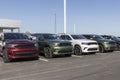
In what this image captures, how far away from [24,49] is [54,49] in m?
2.57

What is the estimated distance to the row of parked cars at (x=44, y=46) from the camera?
1424 cm

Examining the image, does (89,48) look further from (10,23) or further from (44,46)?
(10,23)

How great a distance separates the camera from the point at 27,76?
9.84 metres

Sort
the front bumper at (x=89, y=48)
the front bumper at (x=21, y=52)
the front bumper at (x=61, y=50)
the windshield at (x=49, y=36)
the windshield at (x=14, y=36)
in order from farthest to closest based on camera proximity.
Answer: the front bumper at (x=89, y=48), the windshield at (x=49, y=36), the front bumper at (x=61, y=50), the windshield at (x=14, y=36), the front bumper at (x=21, y=52)

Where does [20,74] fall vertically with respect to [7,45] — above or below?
below

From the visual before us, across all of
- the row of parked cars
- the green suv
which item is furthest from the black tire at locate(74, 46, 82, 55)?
the green suv

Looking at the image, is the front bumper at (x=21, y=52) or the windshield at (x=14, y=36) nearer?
the front bumper at (x=21, y=52)

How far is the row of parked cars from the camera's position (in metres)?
14.2

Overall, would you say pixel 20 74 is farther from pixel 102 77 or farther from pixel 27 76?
pixel 102 77

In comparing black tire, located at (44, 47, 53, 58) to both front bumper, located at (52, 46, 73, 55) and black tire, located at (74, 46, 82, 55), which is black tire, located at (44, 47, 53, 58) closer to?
front bumper, located at (52, 46, 73, 55)

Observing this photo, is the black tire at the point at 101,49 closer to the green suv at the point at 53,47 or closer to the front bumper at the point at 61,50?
the green suv at the point at 53,47

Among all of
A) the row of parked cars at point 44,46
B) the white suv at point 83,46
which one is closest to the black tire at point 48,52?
the row of parked cars at point 44,46

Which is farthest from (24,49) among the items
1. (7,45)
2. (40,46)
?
(40,46)

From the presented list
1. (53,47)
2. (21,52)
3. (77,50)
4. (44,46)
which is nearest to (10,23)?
(77,50)
